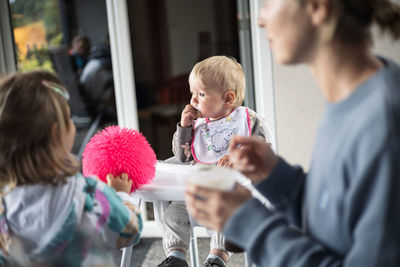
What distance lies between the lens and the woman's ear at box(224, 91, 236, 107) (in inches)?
72.4

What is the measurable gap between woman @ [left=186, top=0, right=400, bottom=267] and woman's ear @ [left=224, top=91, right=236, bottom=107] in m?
1.05

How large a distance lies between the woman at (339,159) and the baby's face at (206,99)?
3.34 feet

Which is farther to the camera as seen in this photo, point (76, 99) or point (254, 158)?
point (76, 99)

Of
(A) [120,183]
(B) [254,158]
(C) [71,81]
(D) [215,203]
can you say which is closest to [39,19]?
(C) [71,81]

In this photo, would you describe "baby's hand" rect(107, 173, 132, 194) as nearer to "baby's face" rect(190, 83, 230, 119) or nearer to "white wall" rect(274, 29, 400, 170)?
"baby's face" rect(190, 83, 230, 119)

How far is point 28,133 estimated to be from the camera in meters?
0.98

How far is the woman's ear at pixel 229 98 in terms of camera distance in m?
1.84

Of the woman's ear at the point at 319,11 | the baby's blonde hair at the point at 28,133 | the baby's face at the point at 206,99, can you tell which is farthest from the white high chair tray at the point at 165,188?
the woman's ear at the point at 319,11

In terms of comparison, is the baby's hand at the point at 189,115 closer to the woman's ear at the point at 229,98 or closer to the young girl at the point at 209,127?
the young girl at the point at 209,127

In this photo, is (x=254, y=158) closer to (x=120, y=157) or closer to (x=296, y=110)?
(x=120, y=157)

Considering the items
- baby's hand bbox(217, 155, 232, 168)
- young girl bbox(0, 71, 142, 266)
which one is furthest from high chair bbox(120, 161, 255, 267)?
young girl bbox(0, 71, 142, 266)

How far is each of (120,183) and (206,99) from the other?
0.63 m

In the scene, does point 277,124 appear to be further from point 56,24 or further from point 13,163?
point 56,24

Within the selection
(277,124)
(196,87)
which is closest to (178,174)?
(196,87)
